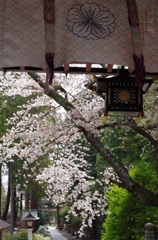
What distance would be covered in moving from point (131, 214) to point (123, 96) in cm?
623

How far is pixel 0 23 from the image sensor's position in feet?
9.39

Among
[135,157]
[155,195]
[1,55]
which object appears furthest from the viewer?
[135,157]

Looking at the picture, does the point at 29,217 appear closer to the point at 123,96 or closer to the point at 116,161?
the point at 116,161

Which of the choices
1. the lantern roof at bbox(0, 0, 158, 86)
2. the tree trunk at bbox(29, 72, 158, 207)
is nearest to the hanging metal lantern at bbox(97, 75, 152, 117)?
the lantern roof at bbox(0, 0, 158, 86)

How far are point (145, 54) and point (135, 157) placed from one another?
47.9 ft

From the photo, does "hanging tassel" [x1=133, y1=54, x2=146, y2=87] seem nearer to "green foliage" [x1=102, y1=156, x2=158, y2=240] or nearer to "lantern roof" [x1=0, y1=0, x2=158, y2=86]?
"lantern roof" [x1=0, y1=0, x2=158, y2=86]

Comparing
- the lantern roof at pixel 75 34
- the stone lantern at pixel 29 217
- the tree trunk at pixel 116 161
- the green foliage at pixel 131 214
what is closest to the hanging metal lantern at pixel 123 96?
the lantern roof at pixel 75 34

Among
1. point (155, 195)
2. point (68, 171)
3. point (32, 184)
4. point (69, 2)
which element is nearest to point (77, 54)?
point (69, 2)

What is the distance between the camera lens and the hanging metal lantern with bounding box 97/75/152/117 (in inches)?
187

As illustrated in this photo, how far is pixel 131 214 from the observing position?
10266 mm

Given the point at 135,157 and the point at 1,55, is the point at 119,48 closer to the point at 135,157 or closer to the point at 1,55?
the point at 1,55

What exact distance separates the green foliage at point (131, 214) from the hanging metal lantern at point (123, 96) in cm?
589

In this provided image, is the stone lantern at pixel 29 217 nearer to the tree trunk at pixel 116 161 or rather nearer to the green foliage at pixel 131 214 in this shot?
the green foliage at pixel 131 214

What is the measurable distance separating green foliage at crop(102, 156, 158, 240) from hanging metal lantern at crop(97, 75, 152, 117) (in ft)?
19.3
